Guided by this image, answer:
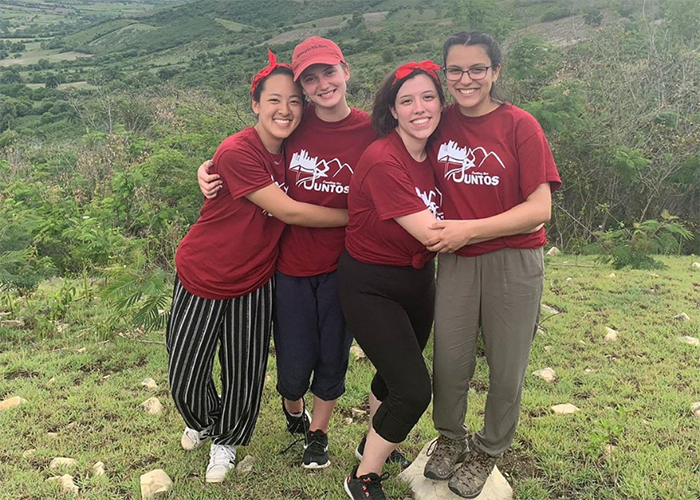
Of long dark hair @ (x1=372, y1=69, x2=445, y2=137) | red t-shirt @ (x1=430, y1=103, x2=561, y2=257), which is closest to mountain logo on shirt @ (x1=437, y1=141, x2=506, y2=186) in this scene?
red t-shirt @ (x1=430, y1=103, x2=561, y2=257)

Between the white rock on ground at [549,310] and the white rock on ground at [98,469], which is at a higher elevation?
the white rock on ground at [98,469]

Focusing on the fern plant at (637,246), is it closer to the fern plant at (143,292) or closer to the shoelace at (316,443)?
the shoelace at (316,443)

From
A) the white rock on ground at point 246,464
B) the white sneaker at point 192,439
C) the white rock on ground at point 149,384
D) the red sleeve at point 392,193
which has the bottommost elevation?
the white rock on ground at point 149,384

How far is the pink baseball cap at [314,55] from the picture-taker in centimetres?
234

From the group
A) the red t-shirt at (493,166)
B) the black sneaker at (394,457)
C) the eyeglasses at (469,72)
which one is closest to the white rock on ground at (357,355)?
the black sneaker at (394,457)

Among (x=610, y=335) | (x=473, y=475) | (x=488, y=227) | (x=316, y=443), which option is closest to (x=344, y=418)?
(x=316, y=443)

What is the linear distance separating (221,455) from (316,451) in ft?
1.59

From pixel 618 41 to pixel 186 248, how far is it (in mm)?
12484

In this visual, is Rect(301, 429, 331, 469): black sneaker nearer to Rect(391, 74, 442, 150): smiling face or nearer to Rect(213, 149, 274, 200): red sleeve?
Rect(213, 149, 274, 200): red sleeve

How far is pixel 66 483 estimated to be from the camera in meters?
2.74

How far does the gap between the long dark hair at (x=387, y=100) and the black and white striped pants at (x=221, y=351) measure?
880 mm

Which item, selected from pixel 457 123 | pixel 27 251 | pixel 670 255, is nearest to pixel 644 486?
pixel 457 123

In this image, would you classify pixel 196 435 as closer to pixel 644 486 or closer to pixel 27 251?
pixel 644 486

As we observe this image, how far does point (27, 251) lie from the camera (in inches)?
197
